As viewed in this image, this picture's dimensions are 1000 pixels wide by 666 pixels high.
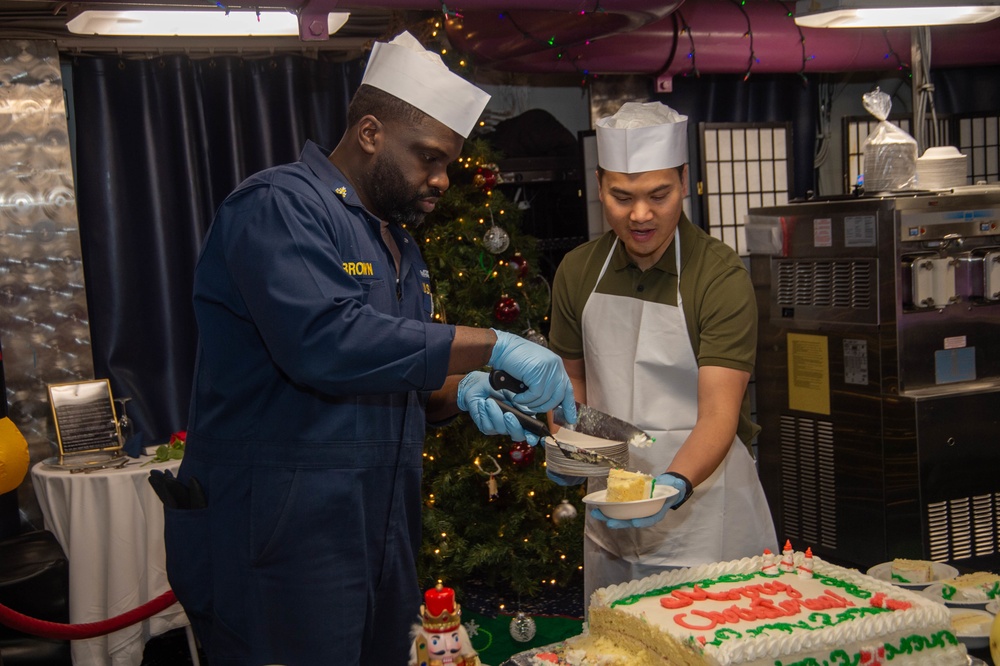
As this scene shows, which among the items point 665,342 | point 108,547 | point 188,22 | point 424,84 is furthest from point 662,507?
point 108,547

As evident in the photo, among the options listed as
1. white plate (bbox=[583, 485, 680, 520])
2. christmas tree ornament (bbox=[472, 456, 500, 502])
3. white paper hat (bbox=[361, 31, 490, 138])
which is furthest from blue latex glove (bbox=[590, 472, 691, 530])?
christmas tree ornament (bbox=[472, 456, 500, 502])

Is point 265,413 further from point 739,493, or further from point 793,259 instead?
point 793,259

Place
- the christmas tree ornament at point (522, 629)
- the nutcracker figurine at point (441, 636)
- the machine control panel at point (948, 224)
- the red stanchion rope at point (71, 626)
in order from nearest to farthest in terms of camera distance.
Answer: the nutcracker figurine at point (441, 636)
the red stanchion rope at point (71, 626)
the machine control panel at point (948, 224)
the christmas tree ornament at point (522, 629)

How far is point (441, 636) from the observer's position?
165cm

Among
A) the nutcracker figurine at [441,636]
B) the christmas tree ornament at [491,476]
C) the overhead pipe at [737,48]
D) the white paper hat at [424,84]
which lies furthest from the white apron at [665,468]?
the overhead pipe at [737,48]

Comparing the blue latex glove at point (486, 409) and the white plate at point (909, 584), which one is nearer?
the blue latex glove at point (486, 409)

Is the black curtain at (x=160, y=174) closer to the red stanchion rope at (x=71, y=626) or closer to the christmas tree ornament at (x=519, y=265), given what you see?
the christmas tree ornament at (x=519, y=265)

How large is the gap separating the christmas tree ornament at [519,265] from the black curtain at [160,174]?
1.59 meters

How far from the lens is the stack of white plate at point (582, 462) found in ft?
7.99

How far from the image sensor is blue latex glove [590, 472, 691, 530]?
2.31 metres

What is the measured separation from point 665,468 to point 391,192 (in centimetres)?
126

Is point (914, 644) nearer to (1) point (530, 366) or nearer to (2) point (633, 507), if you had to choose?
(2) point (633, 507)

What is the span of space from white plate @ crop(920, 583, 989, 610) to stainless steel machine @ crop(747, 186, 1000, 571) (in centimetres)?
225

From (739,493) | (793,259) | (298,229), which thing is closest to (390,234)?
(298,229)
